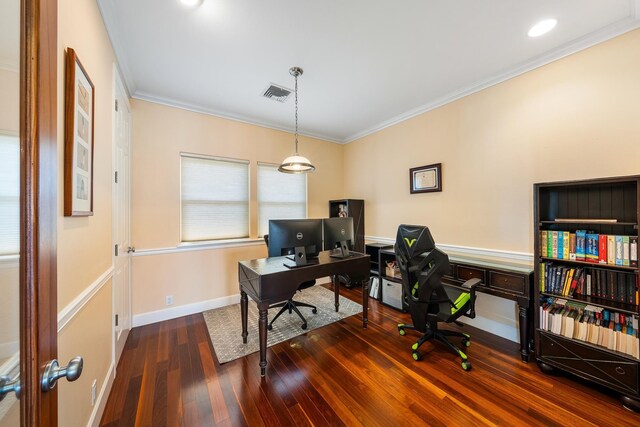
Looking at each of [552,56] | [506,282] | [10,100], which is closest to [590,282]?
[506,282]

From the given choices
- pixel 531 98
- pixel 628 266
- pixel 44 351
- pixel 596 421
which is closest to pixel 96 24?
pixel 44 351

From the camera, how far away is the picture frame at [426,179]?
3199mm

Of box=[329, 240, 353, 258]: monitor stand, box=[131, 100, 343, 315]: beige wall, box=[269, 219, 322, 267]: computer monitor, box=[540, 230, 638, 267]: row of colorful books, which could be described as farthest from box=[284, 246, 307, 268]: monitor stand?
box=[540, 230, 638, 267]: row of colorful books

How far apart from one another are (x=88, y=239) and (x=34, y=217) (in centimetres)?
Answer: 120

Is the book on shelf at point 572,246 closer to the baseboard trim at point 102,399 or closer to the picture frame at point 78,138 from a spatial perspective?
the picture frame at point 78,138

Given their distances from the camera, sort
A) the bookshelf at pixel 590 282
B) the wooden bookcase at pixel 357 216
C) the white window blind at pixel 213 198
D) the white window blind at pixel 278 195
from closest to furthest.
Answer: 1. the bookshelf at pixel 590 282
2. the white window blind at pixel 213 198
3. the white window blind at pixel 278 195
4. the wooden bookcase at pixel 357 216

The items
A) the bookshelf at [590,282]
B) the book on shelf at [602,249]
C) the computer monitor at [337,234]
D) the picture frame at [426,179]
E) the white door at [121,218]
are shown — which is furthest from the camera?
the picture frame at [426,179]

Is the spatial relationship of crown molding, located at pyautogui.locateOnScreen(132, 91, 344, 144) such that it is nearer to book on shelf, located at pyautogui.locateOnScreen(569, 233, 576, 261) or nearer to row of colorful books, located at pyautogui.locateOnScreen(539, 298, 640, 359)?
book on shelf, located at pyautogui.locateOnScreen(569, 233, 576, 261)

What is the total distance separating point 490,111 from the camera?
A: 2705 millimetres

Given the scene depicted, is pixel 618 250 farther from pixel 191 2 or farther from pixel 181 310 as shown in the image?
pixel 181 310

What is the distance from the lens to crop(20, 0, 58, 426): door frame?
541 mm

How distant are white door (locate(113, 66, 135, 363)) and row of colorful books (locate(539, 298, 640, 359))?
3.73 metres

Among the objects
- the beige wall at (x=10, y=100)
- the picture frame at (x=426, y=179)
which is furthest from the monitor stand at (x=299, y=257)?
the picture frame at (x=426, y=179)

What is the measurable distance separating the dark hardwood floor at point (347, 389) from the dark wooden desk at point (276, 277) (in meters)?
0.33
